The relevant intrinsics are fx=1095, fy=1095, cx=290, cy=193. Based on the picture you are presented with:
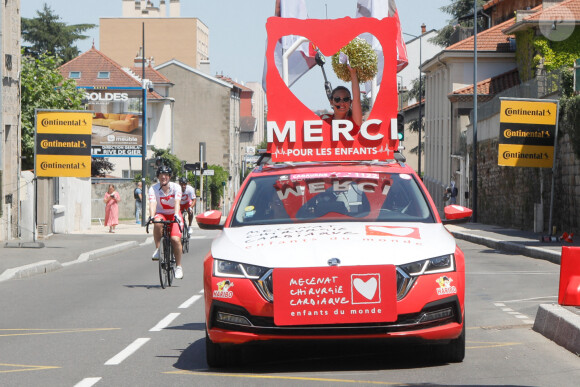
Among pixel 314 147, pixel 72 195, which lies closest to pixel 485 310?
pixel 314 147

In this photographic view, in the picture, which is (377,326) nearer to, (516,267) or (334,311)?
(334,311)

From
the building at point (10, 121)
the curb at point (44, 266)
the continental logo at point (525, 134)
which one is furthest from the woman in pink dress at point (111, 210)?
the continental logo at point (525, 134)

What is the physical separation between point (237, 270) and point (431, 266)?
136 centimetres

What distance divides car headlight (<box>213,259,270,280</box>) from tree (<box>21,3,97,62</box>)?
271 feet

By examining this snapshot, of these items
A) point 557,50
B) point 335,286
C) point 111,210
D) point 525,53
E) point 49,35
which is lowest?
point 111,210

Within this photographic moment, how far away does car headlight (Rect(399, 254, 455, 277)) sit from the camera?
24.8 feet

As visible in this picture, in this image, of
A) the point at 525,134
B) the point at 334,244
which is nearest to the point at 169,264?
the point at 334,244

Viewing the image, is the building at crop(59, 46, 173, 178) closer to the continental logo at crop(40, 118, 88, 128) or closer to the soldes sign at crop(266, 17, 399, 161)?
the continental logo at crop(40, 118, 88, 128)

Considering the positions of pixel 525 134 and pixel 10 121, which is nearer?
pixel 525 134

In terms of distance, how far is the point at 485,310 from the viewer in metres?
12.5

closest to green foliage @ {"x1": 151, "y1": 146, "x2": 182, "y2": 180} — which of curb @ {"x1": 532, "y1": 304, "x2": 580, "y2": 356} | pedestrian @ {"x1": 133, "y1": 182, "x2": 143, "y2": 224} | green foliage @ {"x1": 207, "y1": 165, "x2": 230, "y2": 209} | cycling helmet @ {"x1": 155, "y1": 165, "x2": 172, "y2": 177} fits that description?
green foliage @ {"x1": 207, "y1": 165, "x2": 230, "y2": 209}

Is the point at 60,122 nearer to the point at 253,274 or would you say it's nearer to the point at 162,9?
the point at 253,274

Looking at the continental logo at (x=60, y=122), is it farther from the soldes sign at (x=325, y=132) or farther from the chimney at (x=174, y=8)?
the chimney at (x=174, y=8)

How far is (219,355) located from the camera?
8.09m
